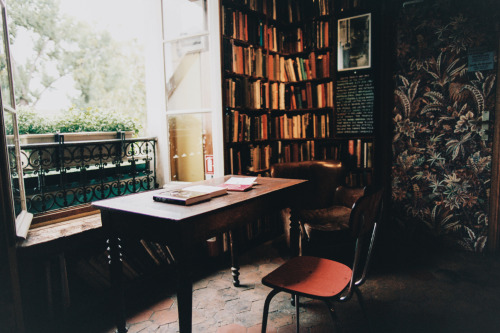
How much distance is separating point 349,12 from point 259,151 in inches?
73.2

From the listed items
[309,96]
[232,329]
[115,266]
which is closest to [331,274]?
[232,329]

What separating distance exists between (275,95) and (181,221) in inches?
112

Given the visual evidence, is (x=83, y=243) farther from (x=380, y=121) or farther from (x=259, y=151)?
(x=380, y=121)

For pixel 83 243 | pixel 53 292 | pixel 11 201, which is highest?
pixel 11 201

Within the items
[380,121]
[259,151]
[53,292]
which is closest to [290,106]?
[259,151]

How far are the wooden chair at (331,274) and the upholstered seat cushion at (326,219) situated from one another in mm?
921

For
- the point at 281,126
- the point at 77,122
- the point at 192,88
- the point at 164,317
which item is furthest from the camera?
the point at 281,126

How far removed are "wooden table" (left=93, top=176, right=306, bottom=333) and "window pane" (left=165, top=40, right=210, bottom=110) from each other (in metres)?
1.61

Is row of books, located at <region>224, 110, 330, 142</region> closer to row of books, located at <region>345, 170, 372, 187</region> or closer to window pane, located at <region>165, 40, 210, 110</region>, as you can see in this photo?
window pane, located at <region>165, 40, 210, 110</region>

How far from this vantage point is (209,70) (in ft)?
10.4

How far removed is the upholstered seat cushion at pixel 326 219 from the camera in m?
2.67

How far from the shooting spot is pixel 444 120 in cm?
319

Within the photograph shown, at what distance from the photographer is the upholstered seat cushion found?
8.75 feet

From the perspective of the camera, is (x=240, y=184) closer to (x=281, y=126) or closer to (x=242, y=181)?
(x=242, y=181)
